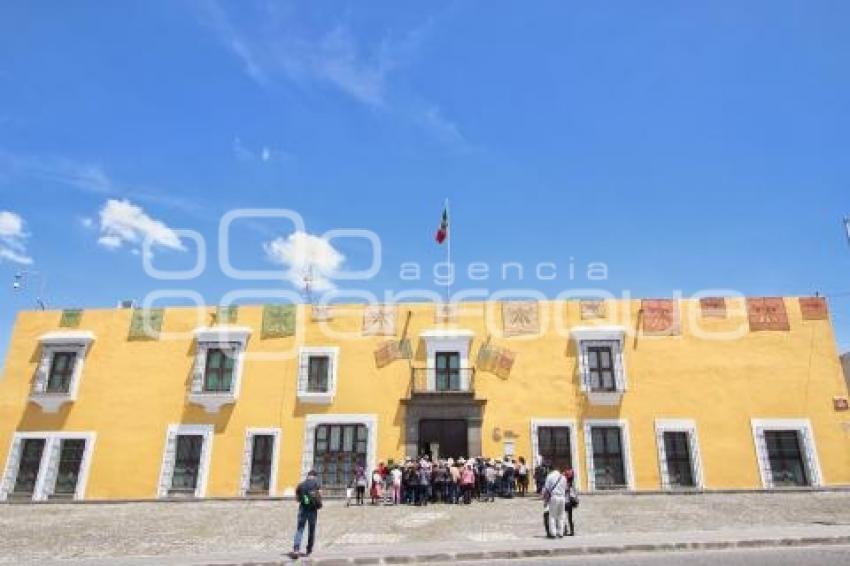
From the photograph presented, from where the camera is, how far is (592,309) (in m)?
23.1

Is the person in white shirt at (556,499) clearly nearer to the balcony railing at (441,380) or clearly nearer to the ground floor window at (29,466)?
the balcony railing at (441,380)

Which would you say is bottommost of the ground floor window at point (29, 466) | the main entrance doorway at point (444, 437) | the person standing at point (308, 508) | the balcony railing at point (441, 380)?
the person standing at point (308, 508)

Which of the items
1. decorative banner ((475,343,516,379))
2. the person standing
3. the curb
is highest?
decorative banner ((475,343,516,379))

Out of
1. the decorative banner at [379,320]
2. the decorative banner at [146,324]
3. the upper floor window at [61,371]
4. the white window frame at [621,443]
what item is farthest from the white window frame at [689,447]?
the upper floor window at [61,371]

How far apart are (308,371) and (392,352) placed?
10.5 feet

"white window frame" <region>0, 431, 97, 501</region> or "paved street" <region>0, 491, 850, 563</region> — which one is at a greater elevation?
"white window frame" <region>0, 431, 97, 501</region>

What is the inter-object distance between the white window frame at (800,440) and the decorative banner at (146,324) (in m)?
22.2

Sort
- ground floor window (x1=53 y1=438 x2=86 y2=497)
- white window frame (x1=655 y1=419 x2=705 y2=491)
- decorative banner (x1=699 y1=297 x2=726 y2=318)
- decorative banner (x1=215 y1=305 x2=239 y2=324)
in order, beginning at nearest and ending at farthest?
white window frame (x1=655 y1=419 x2=705 y2=491), ground floor window (x1=53 y1=438 x2=86 y2=497), decorative banner (x1=699 y1=297 x2=726 y2=318), decorative banner (x1=215 y1=305 x2=239 y2=324)

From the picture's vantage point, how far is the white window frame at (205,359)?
22.5 m

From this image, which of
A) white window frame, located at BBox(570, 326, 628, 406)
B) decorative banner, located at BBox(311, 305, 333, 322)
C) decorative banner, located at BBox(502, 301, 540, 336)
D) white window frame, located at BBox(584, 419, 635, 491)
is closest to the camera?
white window frame, located at BBox(584, 419, 635, 491)

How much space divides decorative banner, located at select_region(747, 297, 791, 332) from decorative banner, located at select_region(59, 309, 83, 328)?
25.8m

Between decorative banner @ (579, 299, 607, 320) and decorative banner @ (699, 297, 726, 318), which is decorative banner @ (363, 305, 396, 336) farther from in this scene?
decorative banner @ (699, 297, 726, 318)

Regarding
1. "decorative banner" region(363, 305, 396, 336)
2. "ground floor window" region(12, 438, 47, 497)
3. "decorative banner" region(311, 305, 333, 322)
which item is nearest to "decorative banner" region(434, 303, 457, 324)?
"decorative banner" region(363, 305, 396, 336)

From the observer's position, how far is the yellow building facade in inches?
836
